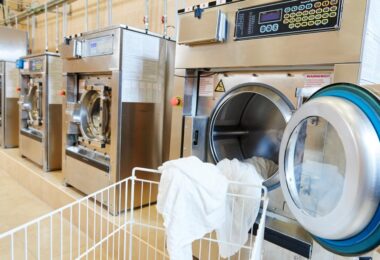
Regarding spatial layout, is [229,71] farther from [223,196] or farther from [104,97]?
[104,97]

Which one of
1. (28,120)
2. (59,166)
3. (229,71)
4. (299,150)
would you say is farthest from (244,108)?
(28,120)

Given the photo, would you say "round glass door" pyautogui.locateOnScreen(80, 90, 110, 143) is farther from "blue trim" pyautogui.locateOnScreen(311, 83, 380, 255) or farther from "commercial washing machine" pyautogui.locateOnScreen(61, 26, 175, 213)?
"blue trim" pyautogui.locateOnScreen(311, 83, 380, 255)

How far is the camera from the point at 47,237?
7.30 ft

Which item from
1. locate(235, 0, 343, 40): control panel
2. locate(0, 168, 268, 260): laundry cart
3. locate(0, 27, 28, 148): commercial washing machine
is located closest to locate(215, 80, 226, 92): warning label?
locate(235, 0, 343, 40): control panel

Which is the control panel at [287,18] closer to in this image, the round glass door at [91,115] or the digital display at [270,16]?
the digital display at [270,16]

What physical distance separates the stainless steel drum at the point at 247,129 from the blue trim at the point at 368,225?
2.72 feet

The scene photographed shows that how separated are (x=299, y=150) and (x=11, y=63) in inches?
180

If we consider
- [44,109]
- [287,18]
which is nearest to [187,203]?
[287,18]

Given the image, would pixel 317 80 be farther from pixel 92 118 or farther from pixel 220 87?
pixel 92 118

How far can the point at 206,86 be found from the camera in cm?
168

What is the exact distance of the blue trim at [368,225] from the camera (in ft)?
2.52

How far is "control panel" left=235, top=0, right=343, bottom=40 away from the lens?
3.62 feet

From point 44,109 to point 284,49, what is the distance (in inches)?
116

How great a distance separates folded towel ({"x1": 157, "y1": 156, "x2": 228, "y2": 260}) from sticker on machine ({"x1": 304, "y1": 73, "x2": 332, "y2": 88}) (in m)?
0.59
